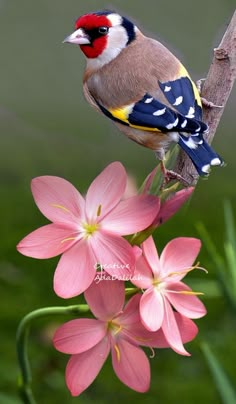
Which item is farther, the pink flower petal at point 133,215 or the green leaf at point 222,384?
the green leaf at point 222,384

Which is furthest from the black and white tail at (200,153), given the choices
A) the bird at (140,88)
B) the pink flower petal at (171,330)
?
the pink flower petal at (171,330)

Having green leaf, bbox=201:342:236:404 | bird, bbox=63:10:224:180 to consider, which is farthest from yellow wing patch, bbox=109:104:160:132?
green leaf, bbox=201:342:236:404

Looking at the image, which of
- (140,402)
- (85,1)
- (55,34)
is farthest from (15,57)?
(140,402)

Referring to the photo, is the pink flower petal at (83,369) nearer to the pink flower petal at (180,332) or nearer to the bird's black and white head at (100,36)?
the pink flower petal at (180,332)

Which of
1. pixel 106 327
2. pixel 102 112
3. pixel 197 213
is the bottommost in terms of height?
pixel 197 213

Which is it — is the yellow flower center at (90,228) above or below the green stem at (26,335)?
above

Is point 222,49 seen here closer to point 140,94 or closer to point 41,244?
point 140,94
